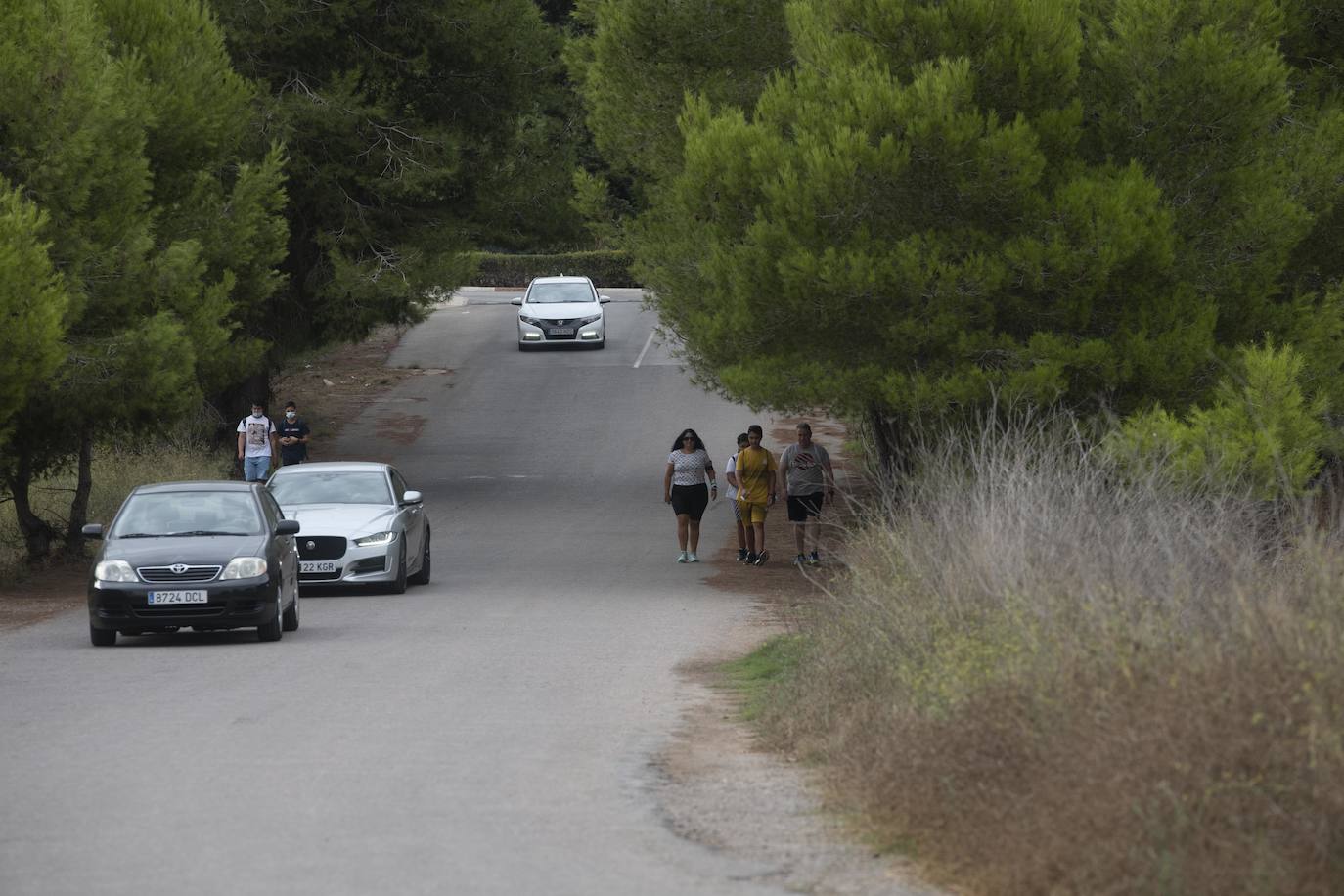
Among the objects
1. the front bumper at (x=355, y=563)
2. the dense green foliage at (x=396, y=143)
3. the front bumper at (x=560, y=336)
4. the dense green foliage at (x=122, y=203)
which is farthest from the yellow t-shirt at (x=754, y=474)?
the front bumper at (x=560, y=336)

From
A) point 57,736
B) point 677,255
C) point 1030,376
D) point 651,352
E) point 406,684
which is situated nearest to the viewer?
point 57,736

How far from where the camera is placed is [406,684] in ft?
46.4

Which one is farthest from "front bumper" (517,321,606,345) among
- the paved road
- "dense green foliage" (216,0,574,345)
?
the paved road

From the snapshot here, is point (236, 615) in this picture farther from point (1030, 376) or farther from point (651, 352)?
point (651, 352)

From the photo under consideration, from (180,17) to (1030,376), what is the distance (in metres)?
13.8

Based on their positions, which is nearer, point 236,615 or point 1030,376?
point 236,615

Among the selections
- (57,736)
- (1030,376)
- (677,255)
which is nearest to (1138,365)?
(1030,376)

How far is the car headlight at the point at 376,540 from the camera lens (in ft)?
71.3

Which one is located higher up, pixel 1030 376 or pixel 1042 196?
pixel 1042 196

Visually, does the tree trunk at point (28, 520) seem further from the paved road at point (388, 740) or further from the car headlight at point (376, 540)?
the car headlight at point (376, 540)

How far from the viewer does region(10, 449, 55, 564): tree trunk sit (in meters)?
25.2

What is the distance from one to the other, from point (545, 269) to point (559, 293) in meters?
21.2

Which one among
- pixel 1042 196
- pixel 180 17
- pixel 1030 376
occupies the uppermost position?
pixel 180 17

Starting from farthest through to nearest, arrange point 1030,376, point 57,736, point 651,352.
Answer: point 651,352
point 1030,376
point 57,736
